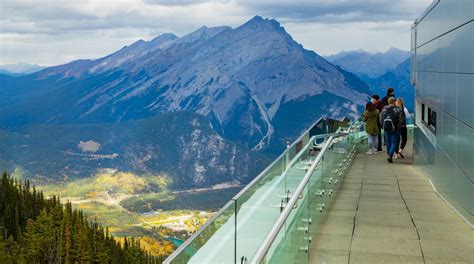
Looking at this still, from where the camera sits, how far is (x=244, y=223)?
23.3 feet

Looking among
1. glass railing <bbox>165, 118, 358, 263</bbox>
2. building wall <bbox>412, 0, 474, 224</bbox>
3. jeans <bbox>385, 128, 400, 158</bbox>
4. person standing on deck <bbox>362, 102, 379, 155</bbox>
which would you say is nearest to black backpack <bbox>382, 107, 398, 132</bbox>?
jeans <bbox>385, 128, 400, 158</bbox>

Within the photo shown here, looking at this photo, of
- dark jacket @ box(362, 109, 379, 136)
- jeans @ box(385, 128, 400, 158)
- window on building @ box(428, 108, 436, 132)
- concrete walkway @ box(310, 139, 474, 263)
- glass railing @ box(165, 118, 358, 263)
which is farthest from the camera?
dark jacket @ box(362, 109, 379, 136)

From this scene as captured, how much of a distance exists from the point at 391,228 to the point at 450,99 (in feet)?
12.7

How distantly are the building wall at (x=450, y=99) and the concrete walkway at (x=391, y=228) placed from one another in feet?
1.53

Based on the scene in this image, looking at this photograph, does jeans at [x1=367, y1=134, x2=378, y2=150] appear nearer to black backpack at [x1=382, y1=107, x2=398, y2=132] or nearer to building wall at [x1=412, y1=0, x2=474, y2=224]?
black backpack at [x1=382, y1=107, x2=398, y2=132]

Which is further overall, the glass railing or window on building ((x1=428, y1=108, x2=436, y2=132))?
window on building ((x1=428, y1=108, x2=436, y2=132))

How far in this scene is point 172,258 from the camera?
4.66m

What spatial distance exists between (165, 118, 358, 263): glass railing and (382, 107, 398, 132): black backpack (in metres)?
10.4

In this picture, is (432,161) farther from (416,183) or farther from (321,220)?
(321,220)

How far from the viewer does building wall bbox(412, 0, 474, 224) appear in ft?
38.2

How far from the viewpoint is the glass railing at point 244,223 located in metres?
5.59

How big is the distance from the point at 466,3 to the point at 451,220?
383cm

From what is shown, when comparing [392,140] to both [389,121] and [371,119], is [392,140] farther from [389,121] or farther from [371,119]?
[371,119]

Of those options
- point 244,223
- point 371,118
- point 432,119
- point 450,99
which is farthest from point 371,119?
point 244,223
